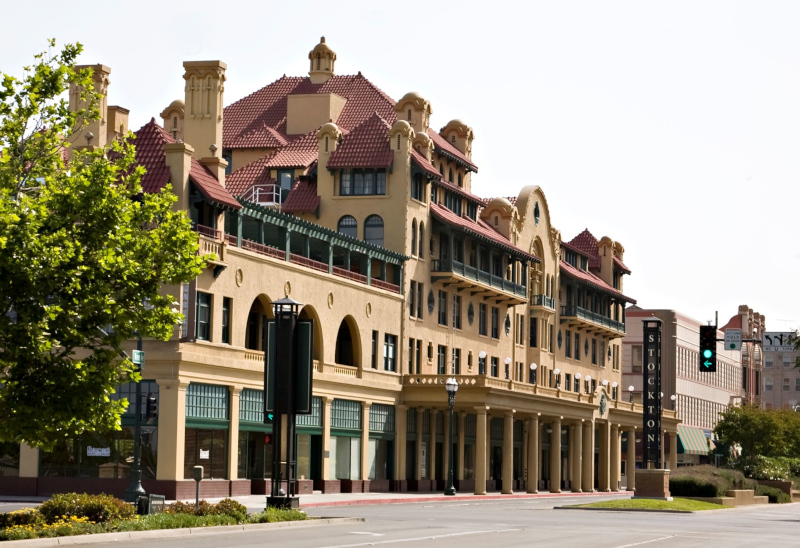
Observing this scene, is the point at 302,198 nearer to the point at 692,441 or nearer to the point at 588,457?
the point at 588,457

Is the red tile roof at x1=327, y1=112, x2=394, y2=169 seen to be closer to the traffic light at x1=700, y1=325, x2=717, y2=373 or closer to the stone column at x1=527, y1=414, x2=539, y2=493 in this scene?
the stone column at x1=527, y1=414, x2=539, y2=493

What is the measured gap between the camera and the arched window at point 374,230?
72.1m

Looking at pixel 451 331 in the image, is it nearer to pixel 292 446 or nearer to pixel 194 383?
pixel 194 383

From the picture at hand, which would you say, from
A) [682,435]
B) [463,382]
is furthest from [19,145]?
[682,435]

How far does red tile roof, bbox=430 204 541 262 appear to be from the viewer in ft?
247

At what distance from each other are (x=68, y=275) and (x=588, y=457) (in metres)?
67.4

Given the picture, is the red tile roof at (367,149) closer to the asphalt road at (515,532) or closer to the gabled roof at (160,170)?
the gabled roof at (160,170)

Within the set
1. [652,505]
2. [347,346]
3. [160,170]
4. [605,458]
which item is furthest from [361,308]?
[605,458]

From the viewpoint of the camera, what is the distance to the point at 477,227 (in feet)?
262

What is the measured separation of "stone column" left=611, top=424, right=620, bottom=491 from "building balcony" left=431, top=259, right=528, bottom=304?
15933 mm

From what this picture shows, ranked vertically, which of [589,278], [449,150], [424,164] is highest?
[449,150]

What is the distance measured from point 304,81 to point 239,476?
34202 mm

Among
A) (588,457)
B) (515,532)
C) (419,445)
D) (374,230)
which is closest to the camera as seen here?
(515,532)

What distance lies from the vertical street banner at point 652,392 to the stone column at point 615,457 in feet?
123
